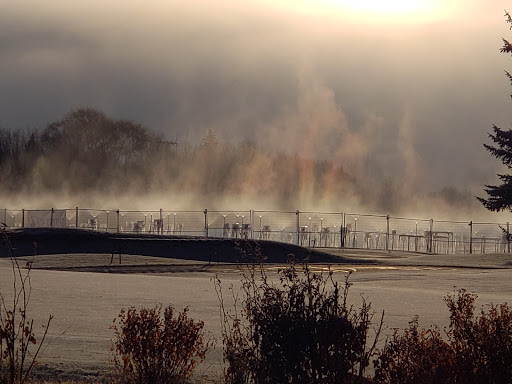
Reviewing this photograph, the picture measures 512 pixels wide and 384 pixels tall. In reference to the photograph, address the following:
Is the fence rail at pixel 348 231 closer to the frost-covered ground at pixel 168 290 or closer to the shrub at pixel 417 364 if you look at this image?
the frost-covered ground at pixel 168 290

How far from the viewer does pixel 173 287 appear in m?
20.6

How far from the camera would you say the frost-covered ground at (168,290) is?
11.8m

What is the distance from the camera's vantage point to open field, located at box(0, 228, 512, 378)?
462 inches

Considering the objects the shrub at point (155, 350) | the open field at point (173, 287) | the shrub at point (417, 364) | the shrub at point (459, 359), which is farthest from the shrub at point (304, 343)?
the open field at point (173, 287)

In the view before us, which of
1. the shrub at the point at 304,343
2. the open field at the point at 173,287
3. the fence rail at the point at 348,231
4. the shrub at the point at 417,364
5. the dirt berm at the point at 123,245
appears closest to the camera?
the shrub at the point at 304,343

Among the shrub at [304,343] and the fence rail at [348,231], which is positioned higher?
the fence rail at [348,231]

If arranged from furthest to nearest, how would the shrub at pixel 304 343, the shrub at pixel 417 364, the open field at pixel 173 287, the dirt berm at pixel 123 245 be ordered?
the dirt berm at pixel 123 245 → the open field at pixel 173 287 → the shrub at pixel 417 364 → the shrub at pixel 304 343

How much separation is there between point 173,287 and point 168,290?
0.89m

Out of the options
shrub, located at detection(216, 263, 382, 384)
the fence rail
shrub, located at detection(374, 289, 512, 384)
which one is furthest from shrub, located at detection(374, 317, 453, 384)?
the fence rail

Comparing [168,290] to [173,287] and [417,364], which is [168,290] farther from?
[417,364]

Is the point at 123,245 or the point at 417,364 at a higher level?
the point at 123,245

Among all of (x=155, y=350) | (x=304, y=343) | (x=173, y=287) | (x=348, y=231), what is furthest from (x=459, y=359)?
(x=348, y=231)

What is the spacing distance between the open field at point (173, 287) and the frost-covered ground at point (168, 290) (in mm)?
13

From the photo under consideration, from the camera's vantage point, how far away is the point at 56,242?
118 feet
